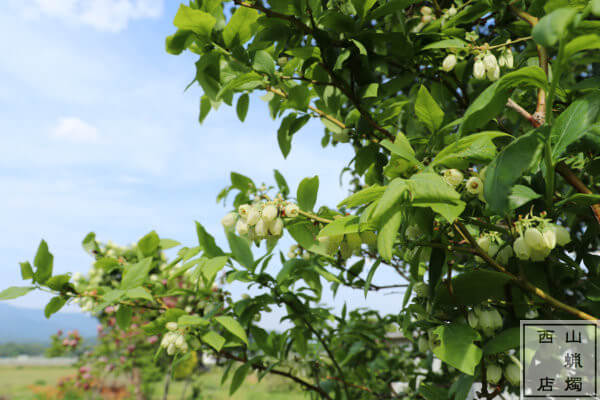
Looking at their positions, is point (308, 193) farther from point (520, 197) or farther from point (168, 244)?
point (168, 244)

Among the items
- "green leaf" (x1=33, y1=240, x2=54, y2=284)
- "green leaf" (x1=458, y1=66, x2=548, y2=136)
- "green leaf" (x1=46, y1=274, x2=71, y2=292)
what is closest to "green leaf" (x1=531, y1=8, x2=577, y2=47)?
"green leaf" (x1=458, y1=66, x2=548, y2=136)

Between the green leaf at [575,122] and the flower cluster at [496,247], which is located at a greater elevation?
the green leaf at [575,122]

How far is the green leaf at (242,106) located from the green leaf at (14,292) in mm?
1080

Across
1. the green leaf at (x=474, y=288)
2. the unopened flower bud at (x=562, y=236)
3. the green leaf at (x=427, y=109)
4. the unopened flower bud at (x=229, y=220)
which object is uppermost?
the green leaf at (x=427, y=109)

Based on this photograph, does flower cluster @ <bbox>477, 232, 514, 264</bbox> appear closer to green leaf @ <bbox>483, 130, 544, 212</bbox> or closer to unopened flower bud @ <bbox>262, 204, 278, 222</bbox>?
green leaf @ <bbox>483, 130, 544, 212</bbox>

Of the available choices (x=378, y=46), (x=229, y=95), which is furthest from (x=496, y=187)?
(x=229, y=95)

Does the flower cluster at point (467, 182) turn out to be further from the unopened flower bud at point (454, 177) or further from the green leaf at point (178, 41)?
the green leaf at point (178, 41)

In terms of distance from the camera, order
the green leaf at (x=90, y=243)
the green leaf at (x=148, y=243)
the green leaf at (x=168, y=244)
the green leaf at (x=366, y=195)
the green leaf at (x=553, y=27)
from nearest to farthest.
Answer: the green leaf at (x=553, y=27)
the green leaf at (x=366, y=195)
the green leaf at (x=148, y=243)
the green leaf at (x=168, y=244)
the green leaf at (x=90, y=243)

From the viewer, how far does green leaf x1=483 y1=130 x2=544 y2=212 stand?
595mm

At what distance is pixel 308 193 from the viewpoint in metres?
1.07

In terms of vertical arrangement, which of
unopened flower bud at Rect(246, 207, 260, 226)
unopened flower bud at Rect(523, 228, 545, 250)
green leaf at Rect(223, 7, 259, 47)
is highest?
green leaf at Rect(223, 7, 259, 47)

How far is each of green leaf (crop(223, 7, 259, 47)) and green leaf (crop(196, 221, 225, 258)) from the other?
2.28ft

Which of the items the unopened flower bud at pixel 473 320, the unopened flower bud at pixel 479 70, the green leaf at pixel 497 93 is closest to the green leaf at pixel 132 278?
the unopened flower bud at pixel 473 320

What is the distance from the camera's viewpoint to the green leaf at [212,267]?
1282 millimetres
